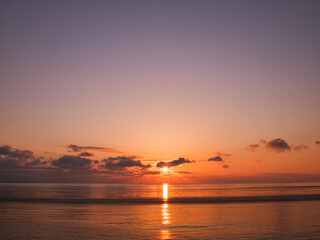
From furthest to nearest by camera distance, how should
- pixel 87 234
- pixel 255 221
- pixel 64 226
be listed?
pixel 255 221, pixel 64 226, pixel 87 234

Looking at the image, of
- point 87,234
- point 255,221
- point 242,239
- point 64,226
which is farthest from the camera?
point 255,221

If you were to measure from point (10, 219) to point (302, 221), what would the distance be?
30.3 meters

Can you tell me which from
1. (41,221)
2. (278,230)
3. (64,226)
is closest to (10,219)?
(41,221)

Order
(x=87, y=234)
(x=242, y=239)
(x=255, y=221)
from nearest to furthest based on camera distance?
(x=242, y=239), (x=87, y=234), (x=255, y=221)

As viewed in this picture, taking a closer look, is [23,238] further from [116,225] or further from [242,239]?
[242,239]

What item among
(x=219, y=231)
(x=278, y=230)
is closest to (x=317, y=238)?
(x=278, y=230)

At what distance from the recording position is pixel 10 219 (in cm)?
3266

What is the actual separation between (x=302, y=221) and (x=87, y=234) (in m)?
21.1

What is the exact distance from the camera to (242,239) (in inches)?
890

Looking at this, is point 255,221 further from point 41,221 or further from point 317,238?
point 41,221

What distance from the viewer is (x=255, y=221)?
3123cm

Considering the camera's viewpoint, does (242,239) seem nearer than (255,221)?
Yes

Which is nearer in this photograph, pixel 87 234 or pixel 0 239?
pixel 0 239

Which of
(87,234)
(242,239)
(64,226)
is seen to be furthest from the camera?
(64,226)
